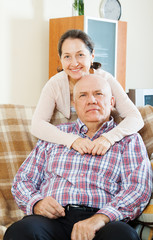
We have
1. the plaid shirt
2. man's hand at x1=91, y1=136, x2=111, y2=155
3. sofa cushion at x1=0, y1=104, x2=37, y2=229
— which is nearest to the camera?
the plaid shirt

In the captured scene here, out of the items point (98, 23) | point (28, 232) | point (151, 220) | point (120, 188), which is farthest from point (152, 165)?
point (98, 23)

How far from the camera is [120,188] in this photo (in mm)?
1700

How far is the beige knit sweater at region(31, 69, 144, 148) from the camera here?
1.81 metres

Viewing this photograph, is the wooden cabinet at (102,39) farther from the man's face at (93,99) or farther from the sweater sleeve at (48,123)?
the man's face at (93,99)

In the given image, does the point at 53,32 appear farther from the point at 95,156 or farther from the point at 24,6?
the point at 95,156

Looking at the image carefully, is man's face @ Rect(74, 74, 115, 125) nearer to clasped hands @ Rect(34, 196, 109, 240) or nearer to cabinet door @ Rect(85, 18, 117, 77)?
clasped hands @ Rect(34, 196, 109, 240)

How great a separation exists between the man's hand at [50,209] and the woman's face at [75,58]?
0.77 meters

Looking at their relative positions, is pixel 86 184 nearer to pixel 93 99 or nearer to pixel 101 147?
pixel 101 147

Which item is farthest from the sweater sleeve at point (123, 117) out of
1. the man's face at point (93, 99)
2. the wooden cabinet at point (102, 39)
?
the wooden cabinet at point (102, 39)

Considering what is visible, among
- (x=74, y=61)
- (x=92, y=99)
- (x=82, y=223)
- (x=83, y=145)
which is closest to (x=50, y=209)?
(x=82, y=223)

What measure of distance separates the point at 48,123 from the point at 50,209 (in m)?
0.53

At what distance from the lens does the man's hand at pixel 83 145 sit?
175 cm

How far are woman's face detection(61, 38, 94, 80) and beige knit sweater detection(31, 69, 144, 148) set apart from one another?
0.29 ft

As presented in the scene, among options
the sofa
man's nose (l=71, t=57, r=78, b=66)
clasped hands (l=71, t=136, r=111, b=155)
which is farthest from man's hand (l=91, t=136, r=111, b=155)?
man's nose (l=71, t=57, r=78, b=66)
